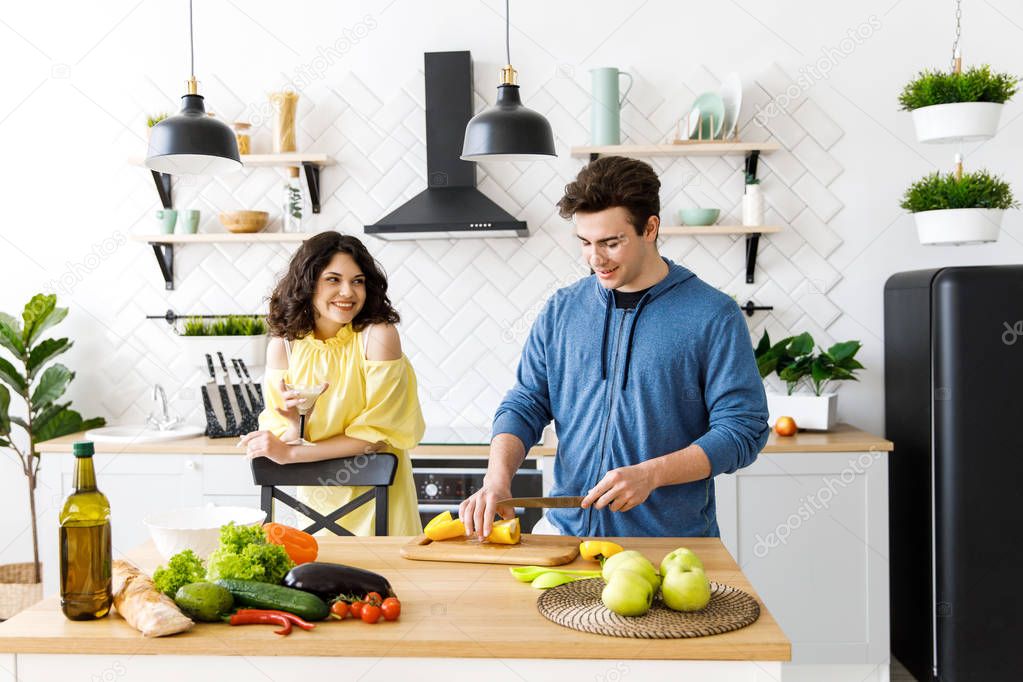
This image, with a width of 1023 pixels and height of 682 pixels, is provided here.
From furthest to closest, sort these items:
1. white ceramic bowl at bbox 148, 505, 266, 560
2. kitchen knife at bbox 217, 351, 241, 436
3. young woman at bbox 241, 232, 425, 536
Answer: kitchen knife at bbox 217, 351, 241, 436
young woman at bbox 241, 232, 425, 536
white ceramic bowl at bbox 148, 505, 266, 560

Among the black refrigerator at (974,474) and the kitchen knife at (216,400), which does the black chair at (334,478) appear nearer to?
the kitchen knife at (216,400)

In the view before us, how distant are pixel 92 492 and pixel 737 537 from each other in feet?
7.98

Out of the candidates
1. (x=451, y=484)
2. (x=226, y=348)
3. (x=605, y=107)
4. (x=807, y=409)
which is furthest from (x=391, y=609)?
(x=605, y=107)

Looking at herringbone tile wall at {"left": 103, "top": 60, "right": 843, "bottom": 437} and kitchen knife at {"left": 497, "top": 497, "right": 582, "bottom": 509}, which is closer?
kitchen knife at {"left": 497, "top": 497, "right": 582, "bottom": 509}

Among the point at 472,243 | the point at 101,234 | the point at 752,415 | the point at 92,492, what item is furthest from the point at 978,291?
the point at 101,234

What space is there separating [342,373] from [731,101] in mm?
2067

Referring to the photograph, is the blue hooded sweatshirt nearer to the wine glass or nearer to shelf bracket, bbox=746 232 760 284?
the wine glass

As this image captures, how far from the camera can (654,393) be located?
2092mm

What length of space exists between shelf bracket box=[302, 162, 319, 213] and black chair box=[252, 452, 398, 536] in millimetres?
1886

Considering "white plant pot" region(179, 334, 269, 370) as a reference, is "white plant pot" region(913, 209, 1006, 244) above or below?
above

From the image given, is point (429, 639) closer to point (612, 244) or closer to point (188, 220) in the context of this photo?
point (612, 244)

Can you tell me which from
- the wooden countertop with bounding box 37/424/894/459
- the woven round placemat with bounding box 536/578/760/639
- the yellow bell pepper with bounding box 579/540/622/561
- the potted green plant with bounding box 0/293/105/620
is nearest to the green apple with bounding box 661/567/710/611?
the woven round placemat with bounding box 536/578/760/639

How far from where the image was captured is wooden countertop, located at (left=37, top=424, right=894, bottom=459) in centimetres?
331

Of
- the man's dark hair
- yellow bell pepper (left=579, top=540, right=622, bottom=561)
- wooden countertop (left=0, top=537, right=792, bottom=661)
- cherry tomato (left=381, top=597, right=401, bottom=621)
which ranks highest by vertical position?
the man's dark hair
